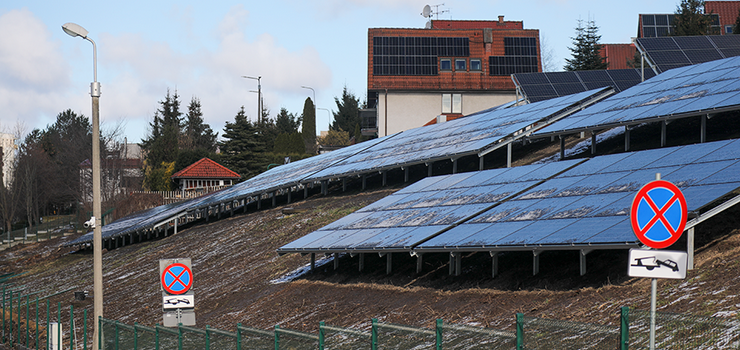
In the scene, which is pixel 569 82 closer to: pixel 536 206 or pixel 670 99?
pixel 670 99

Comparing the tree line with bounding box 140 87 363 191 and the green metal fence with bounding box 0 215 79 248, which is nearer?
the green metal fence with bounding box 0 215 79 248

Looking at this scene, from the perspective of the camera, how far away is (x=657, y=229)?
880 centimetres

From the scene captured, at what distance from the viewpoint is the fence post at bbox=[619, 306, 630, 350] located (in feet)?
30.1

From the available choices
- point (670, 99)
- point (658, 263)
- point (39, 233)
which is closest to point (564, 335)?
point (658, 263)

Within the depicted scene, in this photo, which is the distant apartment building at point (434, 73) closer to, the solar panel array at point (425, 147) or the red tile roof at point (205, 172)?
the red tile roof at point (205, 172)

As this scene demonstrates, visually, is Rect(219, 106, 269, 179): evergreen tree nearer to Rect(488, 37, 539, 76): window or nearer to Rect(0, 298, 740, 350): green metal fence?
Rect(488, 37, 539, 76): window

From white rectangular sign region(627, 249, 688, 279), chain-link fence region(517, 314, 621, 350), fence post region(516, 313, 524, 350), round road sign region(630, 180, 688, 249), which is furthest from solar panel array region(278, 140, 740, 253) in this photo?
white rectangular sign region(627, 249, 688, 279)

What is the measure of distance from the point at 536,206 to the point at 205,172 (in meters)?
65.3

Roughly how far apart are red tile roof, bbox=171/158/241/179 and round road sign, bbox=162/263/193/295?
62652mm

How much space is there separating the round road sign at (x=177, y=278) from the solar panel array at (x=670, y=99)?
1345 cm

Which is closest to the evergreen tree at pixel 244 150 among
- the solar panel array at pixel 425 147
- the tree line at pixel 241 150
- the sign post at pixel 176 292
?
the tree line at pixel 241 150

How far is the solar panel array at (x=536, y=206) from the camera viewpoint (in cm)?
1403

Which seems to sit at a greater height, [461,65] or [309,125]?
[461,65]

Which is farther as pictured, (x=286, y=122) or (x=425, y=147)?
(x=286, y=122)
